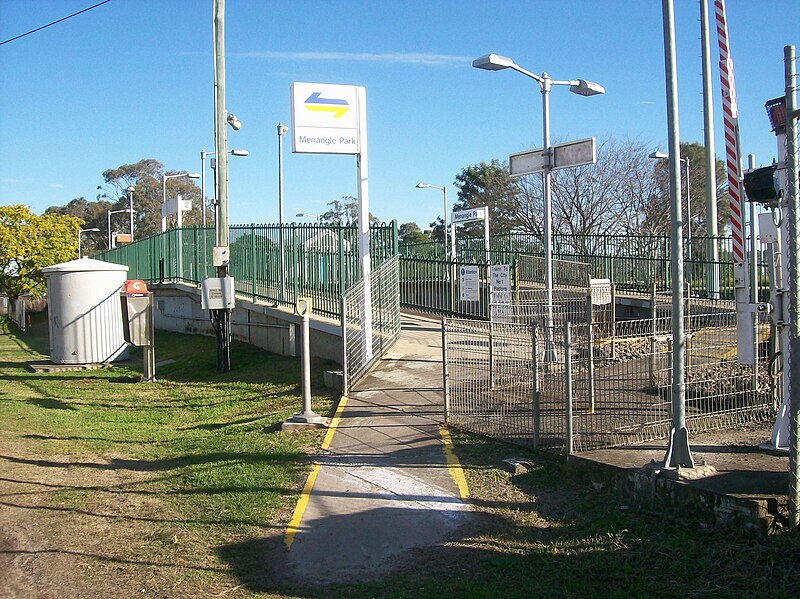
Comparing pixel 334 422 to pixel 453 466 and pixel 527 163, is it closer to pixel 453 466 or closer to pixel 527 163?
pixel 453 466

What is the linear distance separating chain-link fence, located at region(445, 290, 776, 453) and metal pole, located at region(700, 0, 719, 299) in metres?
10.5

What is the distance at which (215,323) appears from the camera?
685 inches

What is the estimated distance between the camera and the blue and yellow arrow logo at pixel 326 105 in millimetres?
13391

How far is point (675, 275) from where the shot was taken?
20.9ft

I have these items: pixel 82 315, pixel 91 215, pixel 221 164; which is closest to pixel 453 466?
pixel 221 164

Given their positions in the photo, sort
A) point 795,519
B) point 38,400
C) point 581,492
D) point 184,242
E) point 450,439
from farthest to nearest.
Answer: point 184,242 → point 38,400 → point 450,439 → point 581,492 → point 795,519

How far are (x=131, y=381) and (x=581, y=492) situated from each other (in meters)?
13.1

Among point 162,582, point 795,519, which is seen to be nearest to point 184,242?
point 162,582

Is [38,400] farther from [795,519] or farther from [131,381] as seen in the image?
[795,519]

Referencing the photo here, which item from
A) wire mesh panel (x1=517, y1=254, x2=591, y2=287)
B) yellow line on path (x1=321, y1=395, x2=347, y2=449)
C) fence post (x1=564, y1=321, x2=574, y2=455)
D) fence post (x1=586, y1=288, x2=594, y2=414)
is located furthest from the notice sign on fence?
fence post (x1=564, y1=321, x2=574, y2=455)

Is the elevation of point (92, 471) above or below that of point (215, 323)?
below

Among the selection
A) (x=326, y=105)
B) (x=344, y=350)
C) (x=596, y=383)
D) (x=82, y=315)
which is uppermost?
(x=326, y=105)

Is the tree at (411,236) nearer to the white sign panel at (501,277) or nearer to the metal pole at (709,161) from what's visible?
the metal pole at (709,161)

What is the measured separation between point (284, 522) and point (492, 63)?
29.1 ft
